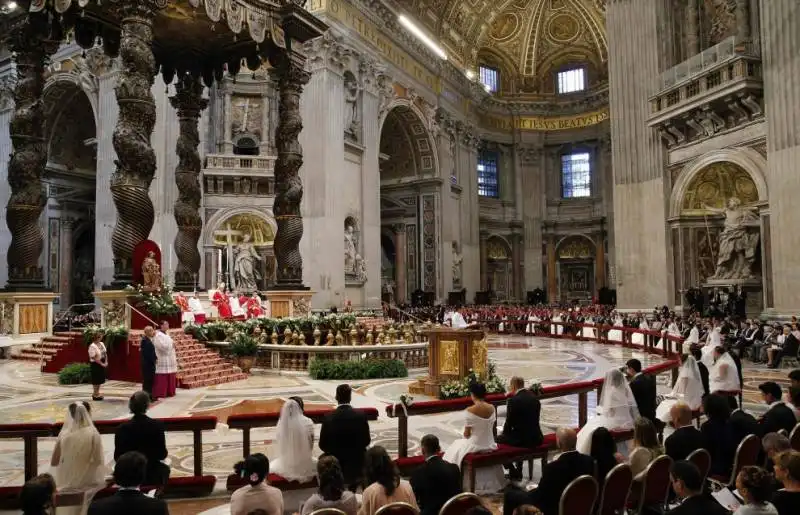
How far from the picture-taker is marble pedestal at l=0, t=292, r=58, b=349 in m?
15.2

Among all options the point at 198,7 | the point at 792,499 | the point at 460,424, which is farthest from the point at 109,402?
the point at 792,499

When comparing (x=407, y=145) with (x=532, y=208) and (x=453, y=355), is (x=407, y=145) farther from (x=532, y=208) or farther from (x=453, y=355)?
(x=453, y=355)

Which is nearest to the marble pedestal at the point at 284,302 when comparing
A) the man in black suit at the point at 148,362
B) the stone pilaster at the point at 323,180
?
the man in black suit at the point at 148,362

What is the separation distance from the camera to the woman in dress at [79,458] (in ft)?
15.2

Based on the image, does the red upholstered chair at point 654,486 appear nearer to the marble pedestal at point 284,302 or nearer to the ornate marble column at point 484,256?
the marble pedestal at point 284,302

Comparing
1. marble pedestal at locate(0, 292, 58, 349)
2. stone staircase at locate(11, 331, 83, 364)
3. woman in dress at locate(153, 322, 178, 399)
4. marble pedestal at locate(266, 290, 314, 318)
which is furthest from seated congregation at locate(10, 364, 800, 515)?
marble pedestal at locate(0, 292, 58, 349)

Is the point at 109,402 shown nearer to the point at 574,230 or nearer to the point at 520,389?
the point at 520,389

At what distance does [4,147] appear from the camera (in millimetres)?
27094

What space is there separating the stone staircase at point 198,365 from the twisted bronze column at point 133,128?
2.01 m

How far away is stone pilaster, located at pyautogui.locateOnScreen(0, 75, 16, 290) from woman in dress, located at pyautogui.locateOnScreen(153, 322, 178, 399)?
1997 cm

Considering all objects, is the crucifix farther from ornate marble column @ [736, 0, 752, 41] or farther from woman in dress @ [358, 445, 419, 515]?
woman in dress @ [358, 445, 419, 515]

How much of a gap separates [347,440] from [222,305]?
13224 mm

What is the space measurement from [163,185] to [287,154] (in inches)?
394

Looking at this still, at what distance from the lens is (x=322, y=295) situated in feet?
83.7
